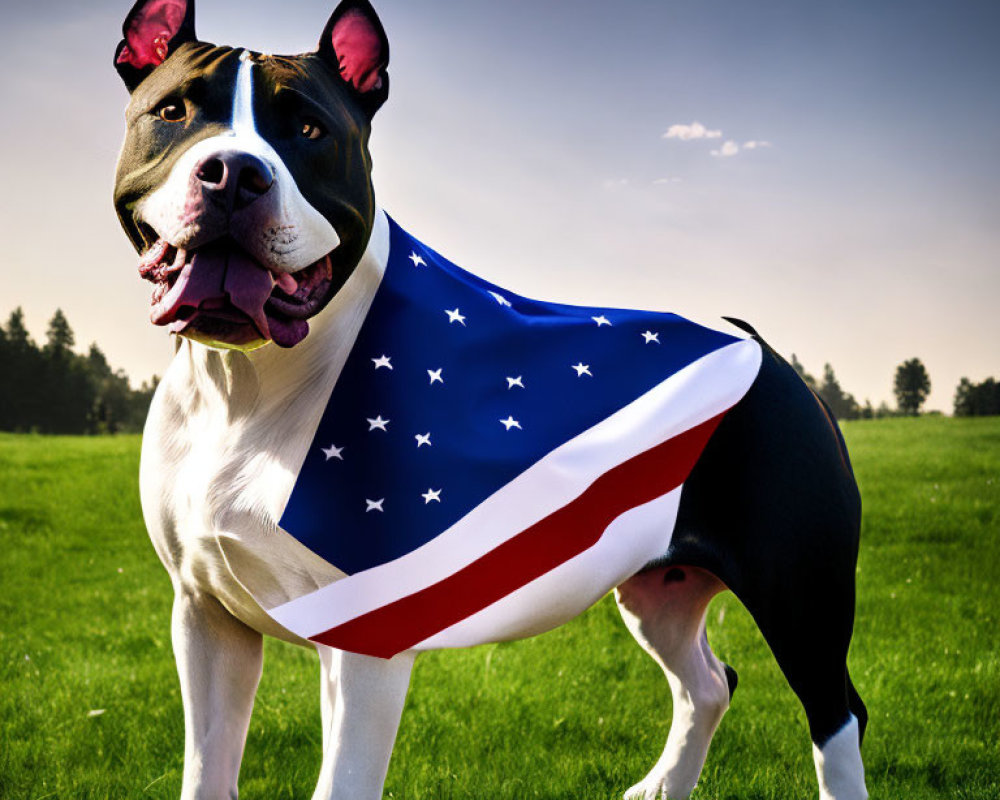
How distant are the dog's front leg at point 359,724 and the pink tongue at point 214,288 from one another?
0.97 m

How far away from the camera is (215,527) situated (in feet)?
8.09

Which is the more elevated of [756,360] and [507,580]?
[756,360]

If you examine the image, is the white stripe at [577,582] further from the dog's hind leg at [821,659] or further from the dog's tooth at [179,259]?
the dog's tooth at [179,259]

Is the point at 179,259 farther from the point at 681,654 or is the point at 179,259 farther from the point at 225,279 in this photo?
the point at 681,654

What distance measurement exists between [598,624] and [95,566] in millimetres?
4599

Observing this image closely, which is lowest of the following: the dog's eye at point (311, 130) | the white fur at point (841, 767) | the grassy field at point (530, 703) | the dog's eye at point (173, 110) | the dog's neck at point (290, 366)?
the grassy field at point (530, 703)

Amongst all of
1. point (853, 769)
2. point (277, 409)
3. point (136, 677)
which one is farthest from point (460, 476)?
point (136, 677)

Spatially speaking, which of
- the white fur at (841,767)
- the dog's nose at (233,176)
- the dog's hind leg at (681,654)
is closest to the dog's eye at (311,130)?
the dog's nose at (233,176)

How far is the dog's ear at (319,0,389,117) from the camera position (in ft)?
8.02

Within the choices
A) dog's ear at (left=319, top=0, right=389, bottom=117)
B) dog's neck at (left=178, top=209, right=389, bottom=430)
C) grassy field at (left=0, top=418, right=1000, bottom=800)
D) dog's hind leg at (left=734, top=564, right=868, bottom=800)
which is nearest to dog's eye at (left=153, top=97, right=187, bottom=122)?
dog's ear at (left=319, top=0, right=389, bottom=117)

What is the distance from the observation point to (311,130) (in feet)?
7.45

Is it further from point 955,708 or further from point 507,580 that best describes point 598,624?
point 507,580

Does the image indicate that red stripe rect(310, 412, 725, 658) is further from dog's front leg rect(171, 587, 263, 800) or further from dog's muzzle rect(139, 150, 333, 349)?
dog's muzzle rect(139, 150, 333, 349)

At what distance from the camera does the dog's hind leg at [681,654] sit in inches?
142
